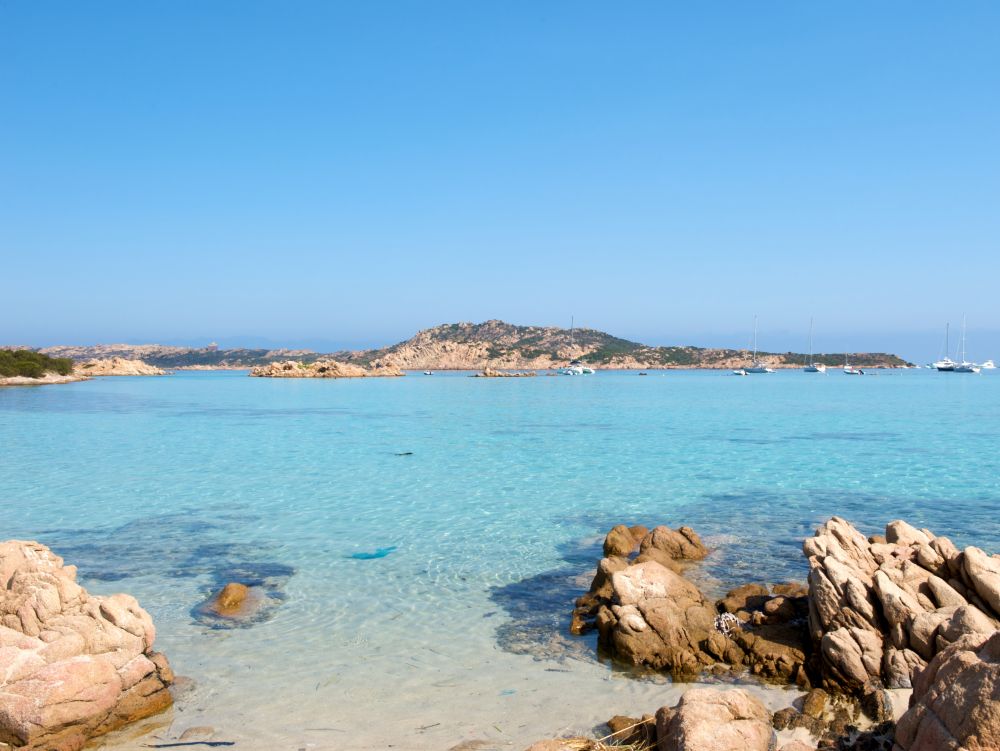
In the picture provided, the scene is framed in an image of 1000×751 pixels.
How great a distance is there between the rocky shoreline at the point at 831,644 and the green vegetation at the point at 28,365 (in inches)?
4081

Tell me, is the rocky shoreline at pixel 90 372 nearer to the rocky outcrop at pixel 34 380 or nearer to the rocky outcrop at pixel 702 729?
the rocky outcrop at pixel 34 380

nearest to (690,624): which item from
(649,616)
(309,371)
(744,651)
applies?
(649,616)

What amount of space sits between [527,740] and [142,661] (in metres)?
4.65

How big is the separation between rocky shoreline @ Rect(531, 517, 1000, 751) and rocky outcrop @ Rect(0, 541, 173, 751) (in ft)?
15.7

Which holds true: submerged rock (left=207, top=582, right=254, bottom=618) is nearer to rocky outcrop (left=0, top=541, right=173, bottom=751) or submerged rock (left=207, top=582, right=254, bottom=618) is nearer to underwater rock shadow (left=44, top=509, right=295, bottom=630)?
underwater rock shadow (left=44, top=509, right=295, bottom=630)

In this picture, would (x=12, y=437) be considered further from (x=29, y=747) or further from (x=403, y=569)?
(x=29, y=747)

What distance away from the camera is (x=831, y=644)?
862cm

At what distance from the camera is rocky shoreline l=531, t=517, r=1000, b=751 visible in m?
5.53

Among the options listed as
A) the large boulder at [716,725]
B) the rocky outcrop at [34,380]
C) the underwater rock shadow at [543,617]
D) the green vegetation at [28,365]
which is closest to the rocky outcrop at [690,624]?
the underwater rock shadow at [543,617]

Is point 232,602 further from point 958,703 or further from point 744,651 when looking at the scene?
point 958,703

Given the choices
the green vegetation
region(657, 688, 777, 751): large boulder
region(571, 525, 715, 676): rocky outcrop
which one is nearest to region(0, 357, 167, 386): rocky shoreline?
the green vegetation

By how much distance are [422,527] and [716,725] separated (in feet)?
40.2

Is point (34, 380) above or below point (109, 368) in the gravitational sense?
below

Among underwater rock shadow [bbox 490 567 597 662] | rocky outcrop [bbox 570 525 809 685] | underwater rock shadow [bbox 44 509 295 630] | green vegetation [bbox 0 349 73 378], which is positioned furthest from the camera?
green vegetation [bbox 0 349 73 378]
